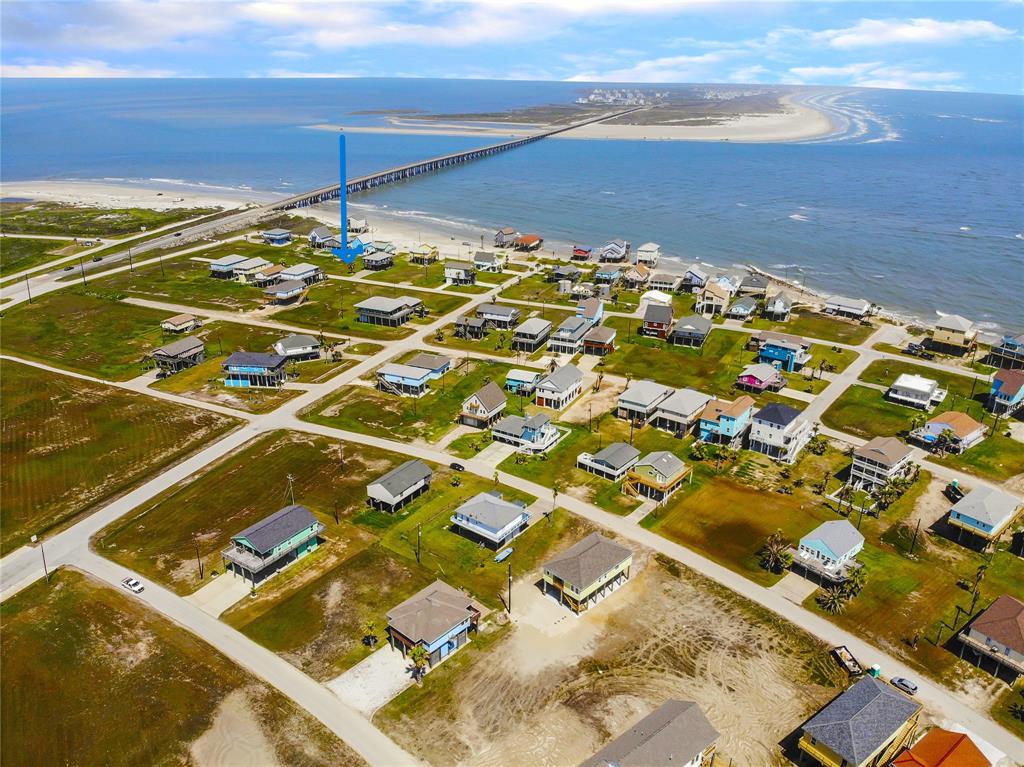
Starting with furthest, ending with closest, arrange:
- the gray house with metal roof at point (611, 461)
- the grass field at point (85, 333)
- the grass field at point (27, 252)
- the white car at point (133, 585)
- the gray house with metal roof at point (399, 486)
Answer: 1. the grass field at point (27, 252)
2. the grass field at point (85, 333)
3. the gray house with metal roof at point (611, 461)
4. the gray house with metal roof at point (399, 486)
5. the white car at point (133, 585)

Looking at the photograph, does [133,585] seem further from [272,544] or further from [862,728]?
[862,728]

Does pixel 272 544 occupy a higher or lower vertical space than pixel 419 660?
higher

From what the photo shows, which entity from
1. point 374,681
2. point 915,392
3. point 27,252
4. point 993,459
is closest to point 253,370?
point 374,681

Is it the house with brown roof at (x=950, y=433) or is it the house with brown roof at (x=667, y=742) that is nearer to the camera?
the house with brown roof at (x=667, y=742)

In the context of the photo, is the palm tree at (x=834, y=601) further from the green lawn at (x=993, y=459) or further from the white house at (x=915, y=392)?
the white house at (x=915, y=392)

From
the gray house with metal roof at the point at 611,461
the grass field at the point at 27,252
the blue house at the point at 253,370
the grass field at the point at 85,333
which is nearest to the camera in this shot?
the gray house with metal roof at the point at 611,461

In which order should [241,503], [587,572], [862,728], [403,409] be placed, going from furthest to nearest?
[403,409] → [241,503] → [587,572] → [862,728]

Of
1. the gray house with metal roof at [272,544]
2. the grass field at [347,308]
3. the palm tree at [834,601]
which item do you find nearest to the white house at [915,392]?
the palm tree at [834,601]
